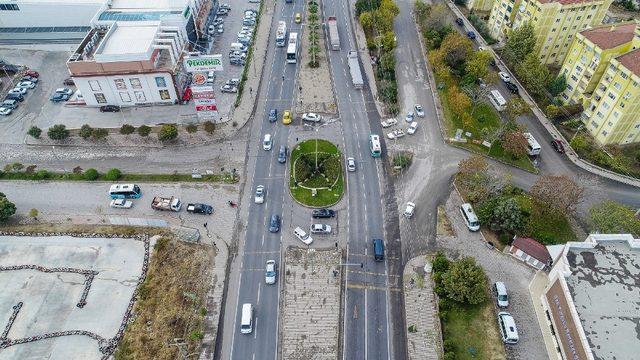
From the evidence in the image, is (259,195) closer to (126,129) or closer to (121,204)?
(121,204)

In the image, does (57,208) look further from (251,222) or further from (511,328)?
(511,328)

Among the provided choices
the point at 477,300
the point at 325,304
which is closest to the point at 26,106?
the point at 325,304

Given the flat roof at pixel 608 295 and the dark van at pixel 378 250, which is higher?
the flat roof at pixel 608 295

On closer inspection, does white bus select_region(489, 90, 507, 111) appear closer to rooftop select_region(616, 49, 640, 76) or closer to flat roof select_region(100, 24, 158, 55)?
rooftop select_region(616, 49, 640, 76)

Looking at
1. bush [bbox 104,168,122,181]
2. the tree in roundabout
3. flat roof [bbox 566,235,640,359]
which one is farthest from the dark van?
bush [bbox 104,168,122,181]

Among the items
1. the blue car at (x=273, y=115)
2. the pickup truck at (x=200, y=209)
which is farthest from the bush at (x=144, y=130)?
the blue car at (x=273, y=115)

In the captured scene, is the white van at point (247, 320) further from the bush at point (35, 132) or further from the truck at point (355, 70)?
the bush at point (35, 132)
